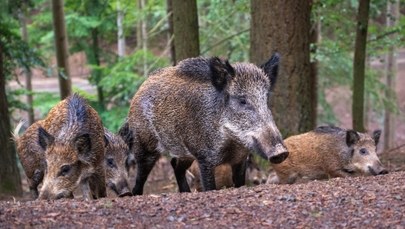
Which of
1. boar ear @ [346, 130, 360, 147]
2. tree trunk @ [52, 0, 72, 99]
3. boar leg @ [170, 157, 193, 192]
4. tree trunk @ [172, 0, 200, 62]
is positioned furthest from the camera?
tree trunk @ [52, 0, 72, 99]

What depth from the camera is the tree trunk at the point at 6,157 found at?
37.4 ft

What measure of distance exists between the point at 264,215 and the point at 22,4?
10454 millimetres

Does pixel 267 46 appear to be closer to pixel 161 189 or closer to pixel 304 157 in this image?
pixel 304 157

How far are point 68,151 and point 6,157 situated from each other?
463cm

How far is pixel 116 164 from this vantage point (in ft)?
26.2

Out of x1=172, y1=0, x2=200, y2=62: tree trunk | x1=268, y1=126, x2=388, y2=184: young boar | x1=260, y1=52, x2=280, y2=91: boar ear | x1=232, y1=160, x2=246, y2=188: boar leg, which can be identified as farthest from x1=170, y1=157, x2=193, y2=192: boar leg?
x1=172, y1=0, x2=200, y2=62: tree trunk

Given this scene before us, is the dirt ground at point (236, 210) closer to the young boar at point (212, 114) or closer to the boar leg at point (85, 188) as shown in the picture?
the young boar at point (212, 114)

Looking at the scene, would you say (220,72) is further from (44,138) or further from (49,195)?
(49,195)

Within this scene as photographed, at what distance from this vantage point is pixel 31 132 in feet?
27.1

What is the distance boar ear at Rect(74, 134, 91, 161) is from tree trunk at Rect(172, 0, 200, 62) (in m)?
3.77

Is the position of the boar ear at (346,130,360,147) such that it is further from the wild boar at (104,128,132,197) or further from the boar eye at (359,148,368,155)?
the wild boar at (104,128,132,197)

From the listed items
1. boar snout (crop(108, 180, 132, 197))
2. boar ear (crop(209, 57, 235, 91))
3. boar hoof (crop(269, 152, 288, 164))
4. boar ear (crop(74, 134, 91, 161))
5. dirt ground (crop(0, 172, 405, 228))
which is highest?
boar ear (crop(209, 57, 235, 91))

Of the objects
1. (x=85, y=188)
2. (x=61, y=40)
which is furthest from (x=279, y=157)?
(x=61, y=40)

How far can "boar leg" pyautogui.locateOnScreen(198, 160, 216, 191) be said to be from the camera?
292 inches
